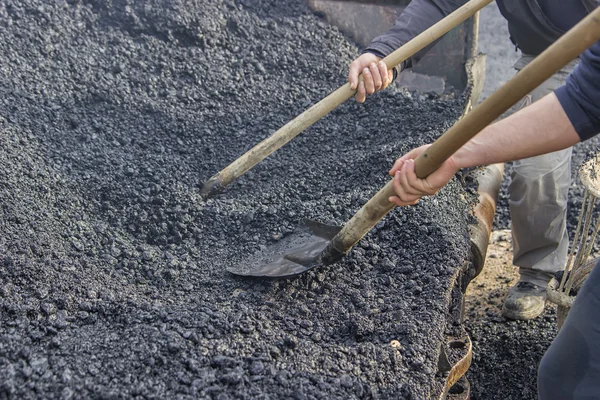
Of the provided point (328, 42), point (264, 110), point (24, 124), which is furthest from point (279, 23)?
point (24, 124)

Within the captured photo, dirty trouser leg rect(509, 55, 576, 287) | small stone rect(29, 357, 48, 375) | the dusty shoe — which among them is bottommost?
the dusty shoe

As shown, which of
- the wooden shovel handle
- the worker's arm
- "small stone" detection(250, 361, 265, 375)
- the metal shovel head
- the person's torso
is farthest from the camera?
the worker's arm

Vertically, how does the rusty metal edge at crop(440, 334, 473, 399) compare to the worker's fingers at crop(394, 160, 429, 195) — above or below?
below

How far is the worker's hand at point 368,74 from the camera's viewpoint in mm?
2922

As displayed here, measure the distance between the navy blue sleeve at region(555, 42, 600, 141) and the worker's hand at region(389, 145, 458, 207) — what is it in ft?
1.16

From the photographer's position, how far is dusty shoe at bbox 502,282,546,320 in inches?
123

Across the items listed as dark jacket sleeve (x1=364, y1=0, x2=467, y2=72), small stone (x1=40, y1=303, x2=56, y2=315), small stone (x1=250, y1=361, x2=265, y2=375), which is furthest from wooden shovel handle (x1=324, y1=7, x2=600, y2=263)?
dark jacket sleeve (x1=364, y1=0, x2=467, y2=72)

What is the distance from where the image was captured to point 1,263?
223 centimetres

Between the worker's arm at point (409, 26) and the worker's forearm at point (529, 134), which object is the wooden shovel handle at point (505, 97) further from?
the worker's arm at point (409, 26)

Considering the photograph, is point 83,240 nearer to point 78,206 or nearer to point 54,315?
point 78,206

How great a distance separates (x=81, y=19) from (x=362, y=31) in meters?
2.06

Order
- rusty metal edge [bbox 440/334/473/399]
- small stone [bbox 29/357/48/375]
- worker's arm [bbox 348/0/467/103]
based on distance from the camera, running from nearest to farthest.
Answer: small stone [bbox 29/357/48/375]
rusty metal edge [bbox 440/334/473/399]
worker's arm [bbox 348/0/467/103]

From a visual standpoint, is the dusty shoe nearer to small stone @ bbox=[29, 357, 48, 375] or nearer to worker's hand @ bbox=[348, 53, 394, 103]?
worker's hand @ bbox=[348, 53, 394, 103]

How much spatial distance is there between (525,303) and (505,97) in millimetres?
1793
